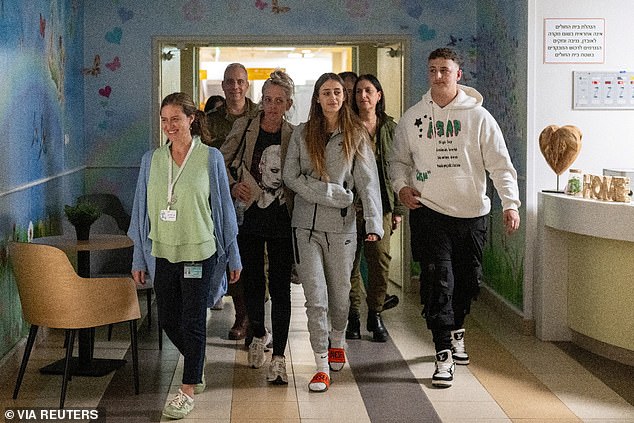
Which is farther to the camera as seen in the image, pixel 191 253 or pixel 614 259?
pixel 614 259

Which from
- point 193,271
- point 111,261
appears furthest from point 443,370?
point 111,261

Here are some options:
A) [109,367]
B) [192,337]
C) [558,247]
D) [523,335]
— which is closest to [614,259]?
[558,247]

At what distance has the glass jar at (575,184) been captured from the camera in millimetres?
5793

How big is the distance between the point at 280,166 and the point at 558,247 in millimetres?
1927

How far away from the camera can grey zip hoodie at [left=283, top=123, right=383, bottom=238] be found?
4.82m

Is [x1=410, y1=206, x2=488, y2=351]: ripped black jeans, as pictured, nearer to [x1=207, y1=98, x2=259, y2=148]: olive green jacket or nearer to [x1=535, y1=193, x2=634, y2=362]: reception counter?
[x1=535, y1=193, x2=634, y2=362]: reception counter

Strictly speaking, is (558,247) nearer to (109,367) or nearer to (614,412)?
(614,412)

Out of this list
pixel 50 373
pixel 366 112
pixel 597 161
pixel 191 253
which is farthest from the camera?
pixel 597 161

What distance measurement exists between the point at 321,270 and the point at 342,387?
0.59 metres

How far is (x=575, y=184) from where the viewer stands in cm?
579

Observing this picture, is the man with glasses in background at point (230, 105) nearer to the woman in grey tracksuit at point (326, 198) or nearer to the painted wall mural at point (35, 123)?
the painted wall mural at point (35, 123)

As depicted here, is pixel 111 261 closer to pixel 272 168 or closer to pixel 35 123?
pixel 35 123

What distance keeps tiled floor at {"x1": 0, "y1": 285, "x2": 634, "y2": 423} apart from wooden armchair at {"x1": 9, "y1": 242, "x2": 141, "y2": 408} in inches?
13.3

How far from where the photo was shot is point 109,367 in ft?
17.3
